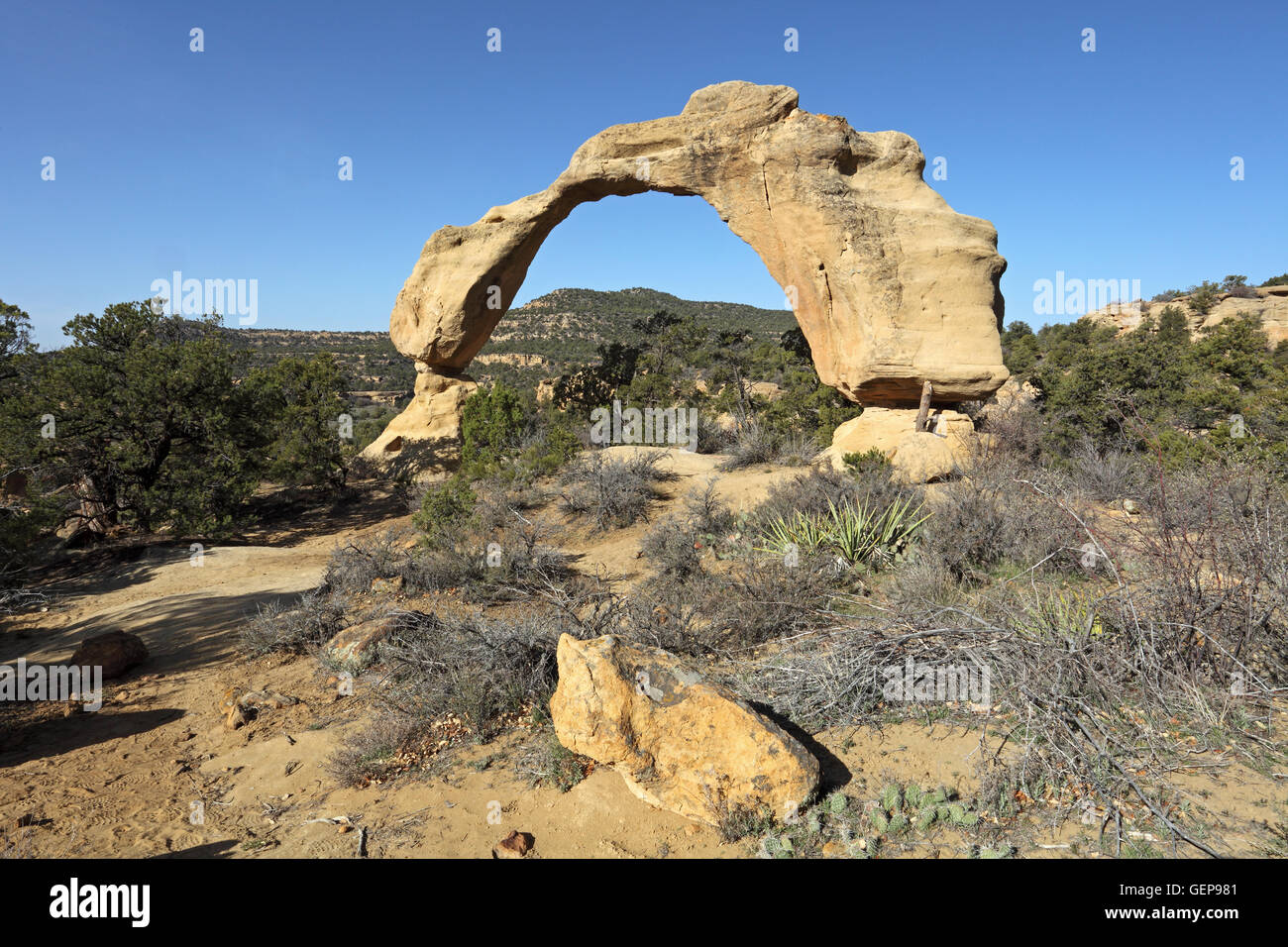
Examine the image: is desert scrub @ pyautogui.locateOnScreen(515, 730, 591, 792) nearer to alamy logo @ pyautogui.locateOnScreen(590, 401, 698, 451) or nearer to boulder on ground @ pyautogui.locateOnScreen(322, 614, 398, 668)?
boulder on ground @ pyautogui.locateOnScreen(322, 614, 398, 668)

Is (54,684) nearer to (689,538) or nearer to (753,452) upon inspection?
(689,538)

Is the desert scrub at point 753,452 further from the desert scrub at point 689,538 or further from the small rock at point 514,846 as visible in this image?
the small rock at point 514,846

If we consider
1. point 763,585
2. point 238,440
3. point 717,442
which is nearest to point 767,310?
point 717,442

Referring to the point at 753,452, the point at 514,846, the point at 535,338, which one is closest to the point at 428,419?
the point at 753,452

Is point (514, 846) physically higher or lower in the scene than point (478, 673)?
lower

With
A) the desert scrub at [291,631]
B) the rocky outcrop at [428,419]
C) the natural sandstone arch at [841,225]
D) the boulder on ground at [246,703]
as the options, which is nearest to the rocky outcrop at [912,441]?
the natural sandstone arch at [841,225]

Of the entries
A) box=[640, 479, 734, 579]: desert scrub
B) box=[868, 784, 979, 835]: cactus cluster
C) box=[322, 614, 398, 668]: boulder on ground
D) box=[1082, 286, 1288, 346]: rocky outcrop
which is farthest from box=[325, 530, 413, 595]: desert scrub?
box=[1082, 286, 1288, 346]: rocky outcrop

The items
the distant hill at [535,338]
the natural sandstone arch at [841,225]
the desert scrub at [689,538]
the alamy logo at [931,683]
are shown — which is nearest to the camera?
the alamy logo at [931,683]
